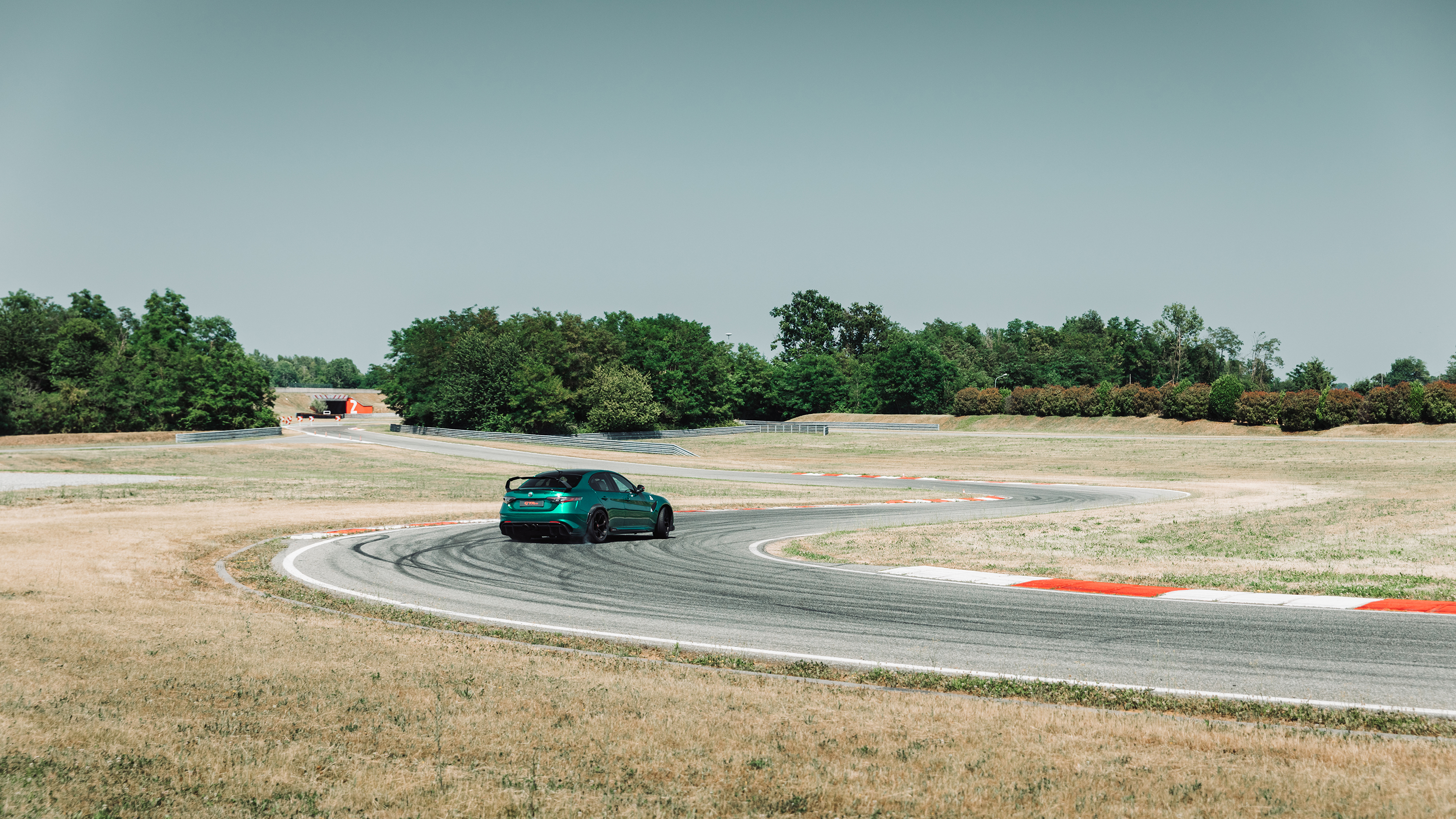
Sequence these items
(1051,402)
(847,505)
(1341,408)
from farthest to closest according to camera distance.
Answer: (1051,402) < (1341,408) < (847,505)

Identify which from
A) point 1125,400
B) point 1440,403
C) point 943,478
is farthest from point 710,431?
point 1440,403

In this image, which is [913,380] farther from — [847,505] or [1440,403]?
[847,505]

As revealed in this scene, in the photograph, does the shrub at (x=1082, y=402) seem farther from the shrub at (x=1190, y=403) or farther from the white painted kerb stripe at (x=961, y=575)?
the white painted kerb stripe at (x=961, y=575)

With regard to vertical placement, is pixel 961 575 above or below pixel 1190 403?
below

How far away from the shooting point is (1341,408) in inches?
2724

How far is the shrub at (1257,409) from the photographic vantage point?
245 ft

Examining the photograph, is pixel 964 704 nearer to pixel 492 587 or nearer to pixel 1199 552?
pixel 492 587

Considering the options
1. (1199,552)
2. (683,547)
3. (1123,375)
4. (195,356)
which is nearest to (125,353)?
(195,356)

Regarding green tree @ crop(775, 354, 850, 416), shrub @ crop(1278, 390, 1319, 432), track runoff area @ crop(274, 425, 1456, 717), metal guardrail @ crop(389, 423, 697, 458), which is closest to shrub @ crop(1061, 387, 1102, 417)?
shrub @ crop(1278, 390, 1319, 432)

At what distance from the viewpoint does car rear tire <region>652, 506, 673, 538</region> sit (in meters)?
19.5

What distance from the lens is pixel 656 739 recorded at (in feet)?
17.7

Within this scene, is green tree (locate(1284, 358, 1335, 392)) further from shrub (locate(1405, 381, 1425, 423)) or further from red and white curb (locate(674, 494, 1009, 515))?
red and white curb (locate(674, 494, 1009, 515))

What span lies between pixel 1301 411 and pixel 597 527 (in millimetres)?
70977

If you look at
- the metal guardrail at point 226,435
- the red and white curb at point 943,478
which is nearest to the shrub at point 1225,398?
the red and white curb at point 943,478
